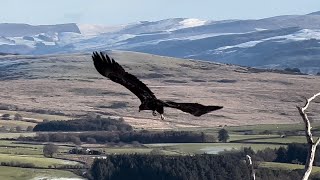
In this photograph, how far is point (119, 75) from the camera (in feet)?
28.1

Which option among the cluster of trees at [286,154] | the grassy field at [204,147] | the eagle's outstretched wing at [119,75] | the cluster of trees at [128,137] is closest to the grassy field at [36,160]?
the grassy field at [204,147]

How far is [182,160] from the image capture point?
88.7 metres

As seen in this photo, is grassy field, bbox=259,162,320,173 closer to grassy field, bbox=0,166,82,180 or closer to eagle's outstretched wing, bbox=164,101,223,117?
grassy field, bbox=0,166,82,180

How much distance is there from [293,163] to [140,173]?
1390 centimetres

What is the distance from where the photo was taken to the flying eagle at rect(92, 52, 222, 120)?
27.7 ft

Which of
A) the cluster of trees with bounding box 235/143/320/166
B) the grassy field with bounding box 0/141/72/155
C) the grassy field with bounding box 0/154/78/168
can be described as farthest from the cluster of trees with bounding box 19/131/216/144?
the grassy field with bounding box 0/154/78/168

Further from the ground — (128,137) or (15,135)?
(15,135)

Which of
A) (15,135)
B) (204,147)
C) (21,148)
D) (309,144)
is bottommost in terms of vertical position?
(15,135)

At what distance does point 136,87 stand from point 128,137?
372ft

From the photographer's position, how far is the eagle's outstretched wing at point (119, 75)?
8.44 metres

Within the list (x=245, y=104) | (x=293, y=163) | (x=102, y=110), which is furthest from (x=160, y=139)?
(x=245, y=104)

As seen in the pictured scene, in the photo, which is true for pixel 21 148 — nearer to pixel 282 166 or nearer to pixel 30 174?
pixel 30 174

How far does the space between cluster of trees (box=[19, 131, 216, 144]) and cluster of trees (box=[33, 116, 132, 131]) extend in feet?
25.6

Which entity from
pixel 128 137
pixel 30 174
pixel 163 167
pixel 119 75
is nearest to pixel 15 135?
pixel 128 137
